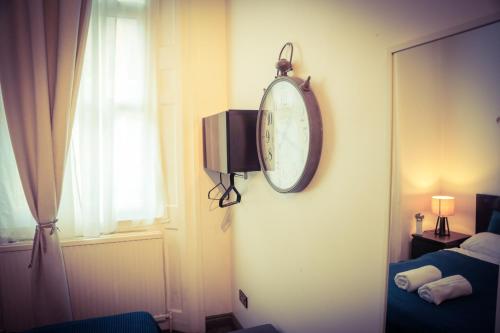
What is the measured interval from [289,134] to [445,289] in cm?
83

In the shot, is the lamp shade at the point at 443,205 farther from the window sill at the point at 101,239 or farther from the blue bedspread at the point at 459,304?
the window sill at the point at 101,239

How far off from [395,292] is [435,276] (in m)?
0.18

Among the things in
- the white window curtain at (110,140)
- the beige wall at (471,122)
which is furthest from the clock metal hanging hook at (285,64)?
the white window curtain at (110,140)

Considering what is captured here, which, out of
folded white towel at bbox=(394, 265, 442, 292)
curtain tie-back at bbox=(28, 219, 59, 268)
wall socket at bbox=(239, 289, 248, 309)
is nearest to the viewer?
folded white towel at bbox=(394, 265, 442, 292)

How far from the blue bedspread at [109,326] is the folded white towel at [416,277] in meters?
1.32

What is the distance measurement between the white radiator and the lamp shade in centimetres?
196

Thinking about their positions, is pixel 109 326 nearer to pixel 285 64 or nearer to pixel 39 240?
pixel 39 240

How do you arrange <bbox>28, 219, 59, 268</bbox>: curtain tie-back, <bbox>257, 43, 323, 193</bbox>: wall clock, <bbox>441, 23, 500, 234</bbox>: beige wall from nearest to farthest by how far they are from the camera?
<bbox>441, 23, 500, 234</bbox>: beige wall < <bbox>257, 43, 323, 193</bbox>: wall clock < <bbox>28, 219, 59, 268</bbox>: curtain tie-back

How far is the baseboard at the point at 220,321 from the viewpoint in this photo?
2.42 meters

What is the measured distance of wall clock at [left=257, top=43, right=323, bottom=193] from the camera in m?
1.18

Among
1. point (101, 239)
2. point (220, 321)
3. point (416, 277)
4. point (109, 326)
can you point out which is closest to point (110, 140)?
point (101, 239)

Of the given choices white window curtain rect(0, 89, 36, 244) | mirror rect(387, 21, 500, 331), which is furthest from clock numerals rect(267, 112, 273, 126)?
white window curtain rect(0, 89, 36, 244)

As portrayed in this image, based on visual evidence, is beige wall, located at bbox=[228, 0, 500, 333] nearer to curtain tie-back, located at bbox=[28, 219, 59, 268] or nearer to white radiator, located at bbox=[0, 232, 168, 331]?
white radiator, located at bbox=[0, 232, 168, 331]

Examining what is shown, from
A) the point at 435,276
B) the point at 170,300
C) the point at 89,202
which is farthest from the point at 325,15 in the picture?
the point at 170,300
